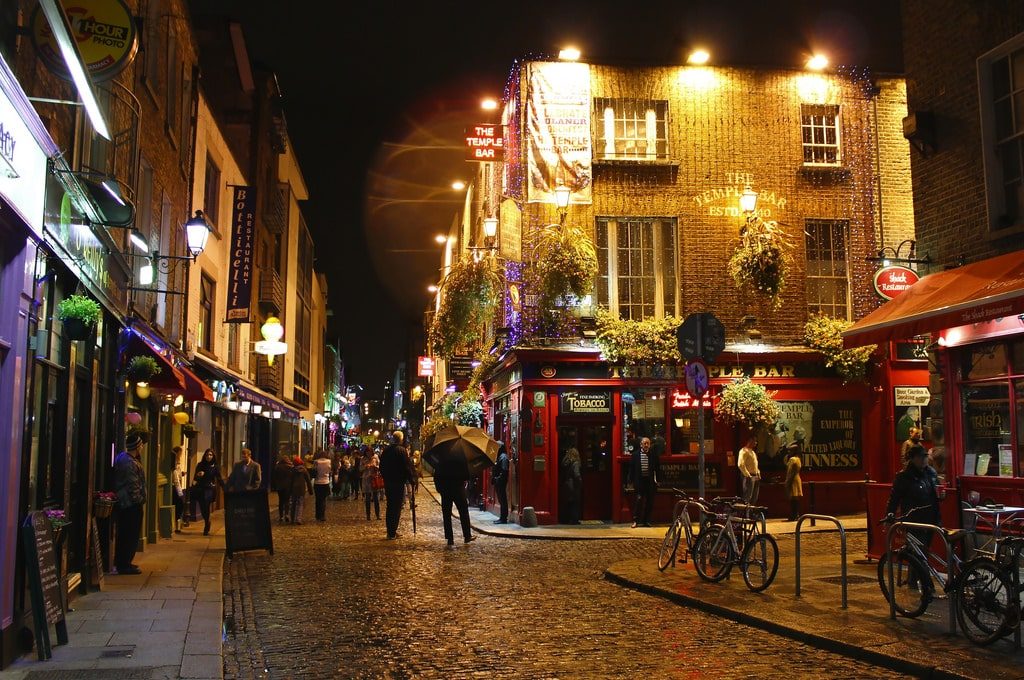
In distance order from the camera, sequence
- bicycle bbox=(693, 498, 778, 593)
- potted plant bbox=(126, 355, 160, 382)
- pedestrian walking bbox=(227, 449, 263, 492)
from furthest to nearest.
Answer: pedestrian walking bbox=(227, 449, 263, 492) → potted plant bbox=(126, 355, 160, 382) → bicycle bbox=(693, 498, 778, 593)

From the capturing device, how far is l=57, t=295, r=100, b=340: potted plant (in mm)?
9016

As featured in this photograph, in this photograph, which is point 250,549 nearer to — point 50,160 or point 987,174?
point 50,160

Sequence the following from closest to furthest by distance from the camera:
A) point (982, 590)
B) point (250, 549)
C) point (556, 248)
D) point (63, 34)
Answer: point (63, 34)
point (982, 590)
point (250, 549)
point (556, 248)

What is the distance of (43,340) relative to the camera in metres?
8.52

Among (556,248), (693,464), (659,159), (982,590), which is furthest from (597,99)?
(982,590)

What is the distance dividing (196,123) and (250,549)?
10.8 m

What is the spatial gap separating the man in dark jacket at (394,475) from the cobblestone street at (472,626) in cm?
258

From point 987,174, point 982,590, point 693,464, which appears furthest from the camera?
point 693,464

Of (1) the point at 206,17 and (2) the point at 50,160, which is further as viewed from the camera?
(1) the point at 206,17

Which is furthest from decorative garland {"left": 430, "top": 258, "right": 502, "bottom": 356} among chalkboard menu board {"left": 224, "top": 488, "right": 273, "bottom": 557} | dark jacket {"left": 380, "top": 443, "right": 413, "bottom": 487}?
chalkboard menu board {"left": 224, "top": 488, "right": 273, "bottom": 557}

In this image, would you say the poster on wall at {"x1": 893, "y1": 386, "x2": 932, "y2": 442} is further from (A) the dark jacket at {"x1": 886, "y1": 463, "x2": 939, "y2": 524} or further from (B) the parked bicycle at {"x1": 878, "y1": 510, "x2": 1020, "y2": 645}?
(B) the parked bicycle at {"x1": 878, "y1": 510, "x2": 1020, "y2": 645}

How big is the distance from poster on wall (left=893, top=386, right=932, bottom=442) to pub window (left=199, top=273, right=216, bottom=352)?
16.9 metres

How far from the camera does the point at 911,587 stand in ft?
32.4

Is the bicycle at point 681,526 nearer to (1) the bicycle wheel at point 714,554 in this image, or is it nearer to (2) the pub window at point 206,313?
(1) the bicycle wheel at point 714,554
